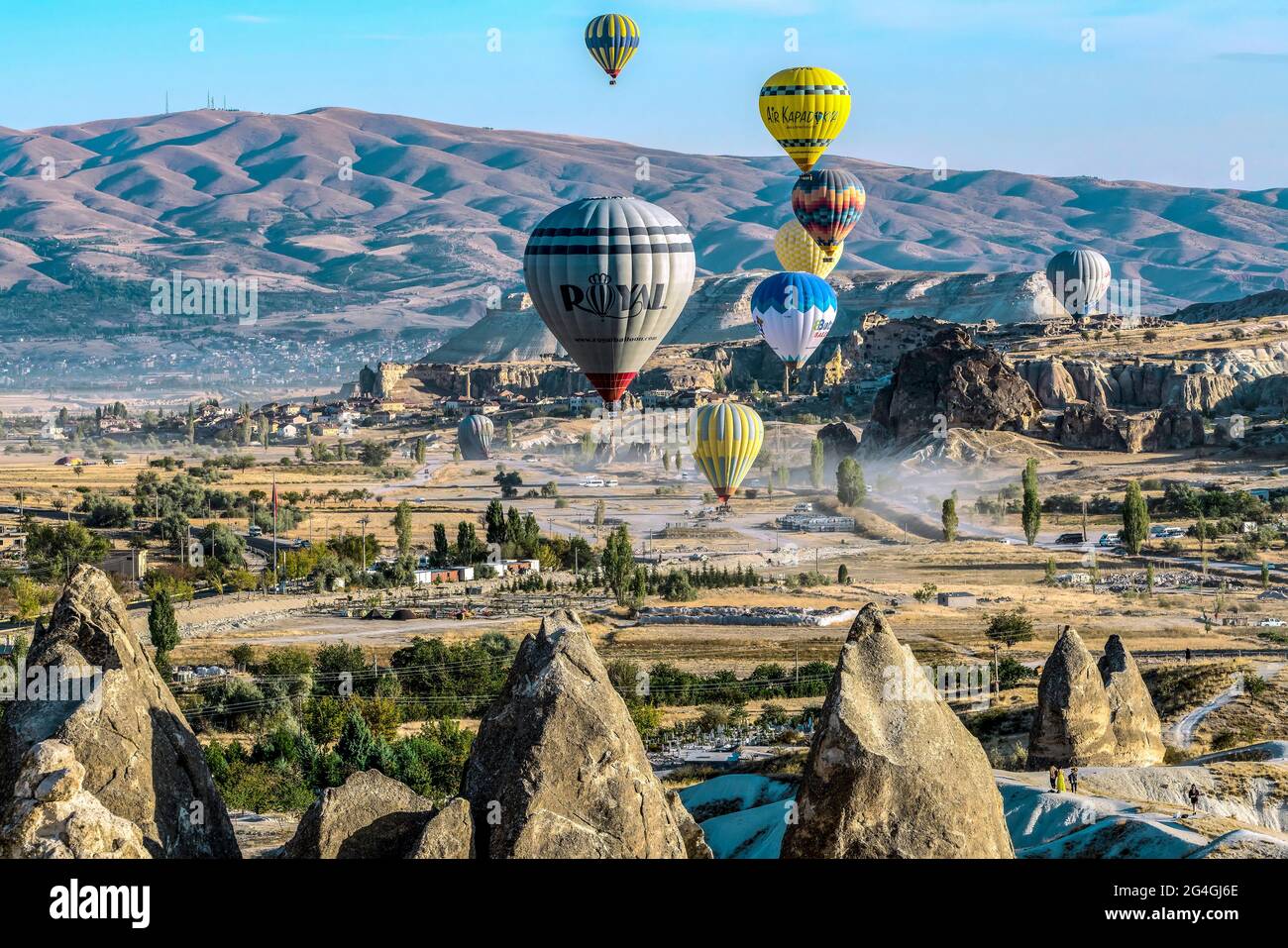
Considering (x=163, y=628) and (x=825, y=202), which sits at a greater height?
(x=825, y=202)

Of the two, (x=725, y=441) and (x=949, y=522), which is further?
(x=725, y=441)

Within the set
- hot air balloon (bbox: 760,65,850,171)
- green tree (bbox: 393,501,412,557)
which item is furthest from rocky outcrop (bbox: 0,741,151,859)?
hot air balloon (bbox: 760,65,850,171)

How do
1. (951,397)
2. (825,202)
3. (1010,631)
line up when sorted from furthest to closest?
(825,202), (951,397), (1010,631)

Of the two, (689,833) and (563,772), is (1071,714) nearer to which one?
(689,833)

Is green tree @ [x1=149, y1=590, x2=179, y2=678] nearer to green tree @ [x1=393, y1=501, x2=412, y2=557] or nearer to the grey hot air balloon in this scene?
green tree @ [x1=393, y1=501, x2=412, y2=557]

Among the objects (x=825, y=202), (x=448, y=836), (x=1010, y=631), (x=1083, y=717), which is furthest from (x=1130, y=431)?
(x=448, y=836)

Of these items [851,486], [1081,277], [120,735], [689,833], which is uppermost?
[1081,277]

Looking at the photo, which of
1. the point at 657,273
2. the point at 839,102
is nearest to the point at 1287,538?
the point at 657,273

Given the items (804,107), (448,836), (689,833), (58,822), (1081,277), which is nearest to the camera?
(58,822)
